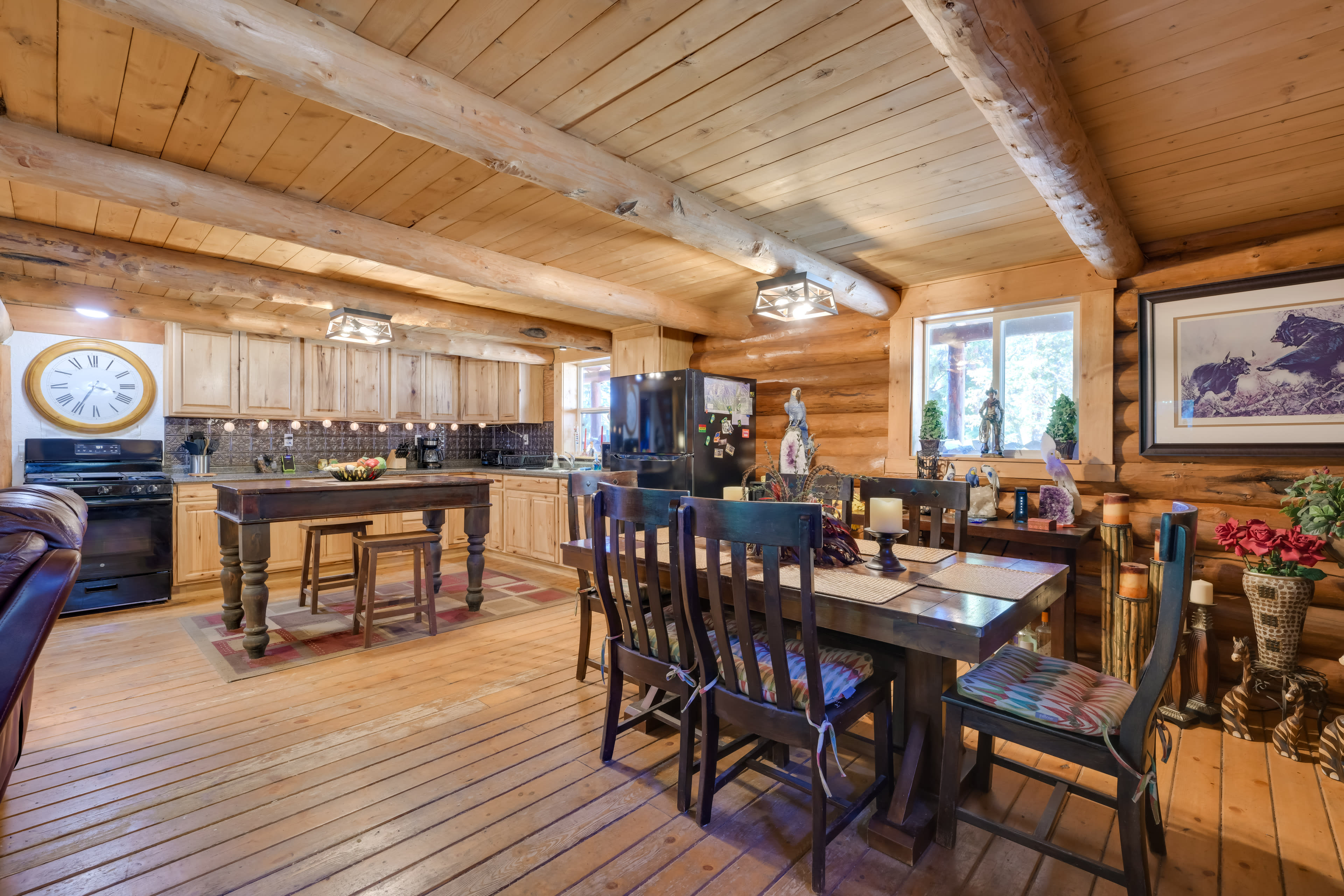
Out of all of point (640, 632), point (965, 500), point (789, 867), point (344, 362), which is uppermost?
point (344, 362)

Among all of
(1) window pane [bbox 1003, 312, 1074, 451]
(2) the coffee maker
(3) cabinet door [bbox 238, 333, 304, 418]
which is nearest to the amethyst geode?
(1) window pane [bbox 1003, 312, 1074, 451]

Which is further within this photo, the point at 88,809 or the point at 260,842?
the point at 88,809

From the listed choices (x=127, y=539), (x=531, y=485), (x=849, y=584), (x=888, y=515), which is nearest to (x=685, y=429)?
(x=531, y=485)

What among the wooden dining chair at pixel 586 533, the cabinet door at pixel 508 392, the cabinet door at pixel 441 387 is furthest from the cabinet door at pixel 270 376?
the wooden dining chair at pixel 586 533

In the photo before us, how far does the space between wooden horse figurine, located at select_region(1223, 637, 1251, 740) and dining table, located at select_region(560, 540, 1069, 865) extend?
4.30 ft

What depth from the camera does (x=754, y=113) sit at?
6.50ft

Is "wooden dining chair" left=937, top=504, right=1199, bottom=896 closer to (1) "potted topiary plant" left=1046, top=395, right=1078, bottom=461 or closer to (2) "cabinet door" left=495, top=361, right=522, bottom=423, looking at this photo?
(1) "potted topiary plant" left=1046, top=395, right=1078, bottom=461

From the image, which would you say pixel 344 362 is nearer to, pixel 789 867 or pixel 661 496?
pixel 661 496

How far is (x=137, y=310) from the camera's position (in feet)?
13.7

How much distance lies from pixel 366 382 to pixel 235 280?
240 centimetres

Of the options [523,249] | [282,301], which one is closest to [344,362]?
[282,301]

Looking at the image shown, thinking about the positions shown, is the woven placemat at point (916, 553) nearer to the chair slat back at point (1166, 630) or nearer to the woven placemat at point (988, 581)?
the woven placemat at point (988, 581)

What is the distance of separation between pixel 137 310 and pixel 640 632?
449cm

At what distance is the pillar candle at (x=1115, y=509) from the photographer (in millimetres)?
2939
